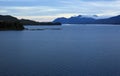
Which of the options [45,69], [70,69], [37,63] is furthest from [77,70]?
[37,63]

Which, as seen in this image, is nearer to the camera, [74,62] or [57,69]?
[57,69]

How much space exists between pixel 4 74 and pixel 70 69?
498 centimetres

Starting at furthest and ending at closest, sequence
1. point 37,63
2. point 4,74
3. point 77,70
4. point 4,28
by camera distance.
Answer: point 4,28 < point 37,63 < point 77,70 < point 4,74

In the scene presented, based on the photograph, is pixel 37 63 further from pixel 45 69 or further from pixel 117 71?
pixel 117 71

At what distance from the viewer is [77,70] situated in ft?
70.0

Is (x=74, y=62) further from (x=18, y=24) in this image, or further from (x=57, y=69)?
(x=18, y=24)

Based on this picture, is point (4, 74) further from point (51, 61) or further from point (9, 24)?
point (9, 24)

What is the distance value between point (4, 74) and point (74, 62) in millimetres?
7404

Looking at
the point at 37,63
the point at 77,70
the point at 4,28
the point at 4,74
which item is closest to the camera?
the point at 4,74

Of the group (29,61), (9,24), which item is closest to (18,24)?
(9,24)

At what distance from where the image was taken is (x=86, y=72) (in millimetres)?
20547

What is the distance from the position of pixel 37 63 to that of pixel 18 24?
92702 mm

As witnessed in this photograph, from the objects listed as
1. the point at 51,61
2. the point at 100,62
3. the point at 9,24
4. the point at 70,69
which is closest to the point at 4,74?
the point at 70,69

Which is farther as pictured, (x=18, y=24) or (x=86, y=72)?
(x=18, y=24)
